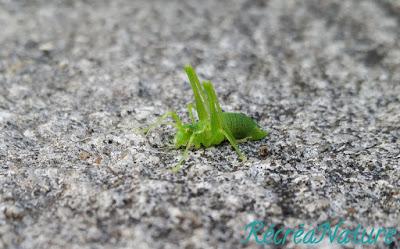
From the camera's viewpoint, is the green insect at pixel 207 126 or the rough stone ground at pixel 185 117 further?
the green insect at pixel 207 126

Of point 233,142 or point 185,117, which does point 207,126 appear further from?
point 185,117

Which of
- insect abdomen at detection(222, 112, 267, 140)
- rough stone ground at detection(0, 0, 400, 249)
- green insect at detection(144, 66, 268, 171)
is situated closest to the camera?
rough stone ground at detection(0, 0, 400, 249)

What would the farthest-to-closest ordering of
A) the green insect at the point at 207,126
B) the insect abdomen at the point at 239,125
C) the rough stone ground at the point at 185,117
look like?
the insect abdomen at the point at 239,125
the green insect at the point at 207,126
the rough stone ground at the point at 185,117

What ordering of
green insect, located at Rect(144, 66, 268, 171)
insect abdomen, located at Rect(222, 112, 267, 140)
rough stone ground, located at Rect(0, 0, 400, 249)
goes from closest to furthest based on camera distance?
1. rough stone ground, located at Rect(0, 0, 400, 249)
2. green insect, located at Rect(144, 66, 268, 171)
3. insect abdomen, located at Rect(222, 112, 267, 140)

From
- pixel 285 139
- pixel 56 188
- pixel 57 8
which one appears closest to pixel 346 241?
pixel 285 139

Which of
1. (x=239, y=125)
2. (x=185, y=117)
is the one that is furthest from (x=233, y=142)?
(x=185, y=117)

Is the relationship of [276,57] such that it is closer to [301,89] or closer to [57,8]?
[301,89]
